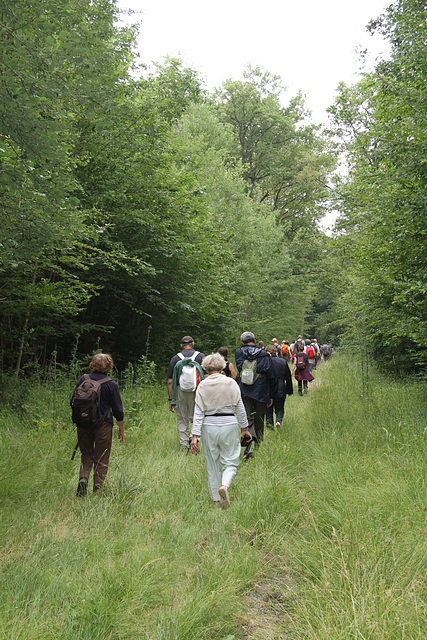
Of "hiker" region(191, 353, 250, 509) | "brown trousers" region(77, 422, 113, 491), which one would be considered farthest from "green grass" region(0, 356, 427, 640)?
"hiker" region(191, 353, 250, 509)

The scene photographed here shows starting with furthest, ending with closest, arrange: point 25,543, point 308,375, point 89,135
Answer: point 308,375 < point 89,135 < point 25,543

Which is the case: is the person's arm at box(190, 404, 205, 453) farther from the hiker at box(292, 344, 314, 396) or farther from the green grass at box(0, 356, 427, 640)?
the hiker at box(292, 344, 314, 396)

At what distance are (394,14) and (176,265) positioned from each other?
321 inches

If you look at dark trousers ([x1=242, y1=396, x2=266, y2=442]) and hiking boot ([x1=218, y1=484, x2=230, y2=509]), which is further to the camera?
dark trousers ([x1=242, y1=396, x2=266, y2=442])

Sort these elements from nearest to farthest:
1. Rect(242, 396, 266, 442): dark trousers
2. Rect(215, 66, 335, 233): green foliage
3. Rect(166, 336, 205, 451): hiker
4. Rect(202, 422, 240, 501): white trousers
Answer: Rect(202, 422, 240, 501): white trousers, Rect(242, 396, 266, 442): dark trousers, Rect(166, 336, 205, 451): hiker, Rect(215, 66, 335, 233): green foliage

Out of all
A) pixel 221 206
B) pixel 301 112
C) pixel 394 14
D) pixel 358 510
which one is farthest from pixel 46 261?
pixel 301 112

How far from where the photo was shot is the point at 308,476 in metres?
5.74

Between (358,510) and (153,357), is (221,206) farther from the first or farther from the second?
(358,510)

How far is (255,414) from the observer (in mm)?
7480

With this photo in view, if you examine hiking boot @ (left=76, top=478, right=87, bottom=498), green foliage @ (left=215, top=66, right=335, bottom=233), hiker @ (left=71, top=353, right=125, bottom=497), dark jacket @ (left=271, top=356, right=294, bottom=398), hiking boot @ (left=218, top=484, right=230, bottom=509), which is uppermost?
green foliage @ (left=215, top=66, right=335, bottom=233)

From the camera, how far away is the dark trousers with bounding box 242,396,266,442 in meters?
7.41

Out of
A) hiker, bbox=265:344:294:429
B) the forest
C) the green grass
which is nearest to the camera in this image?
the green grass

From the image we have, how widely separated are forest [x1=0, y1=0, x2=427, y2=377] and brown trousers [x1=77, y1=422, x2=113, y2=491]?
230cm

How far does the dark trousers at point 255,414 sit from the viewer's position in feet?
24.3
